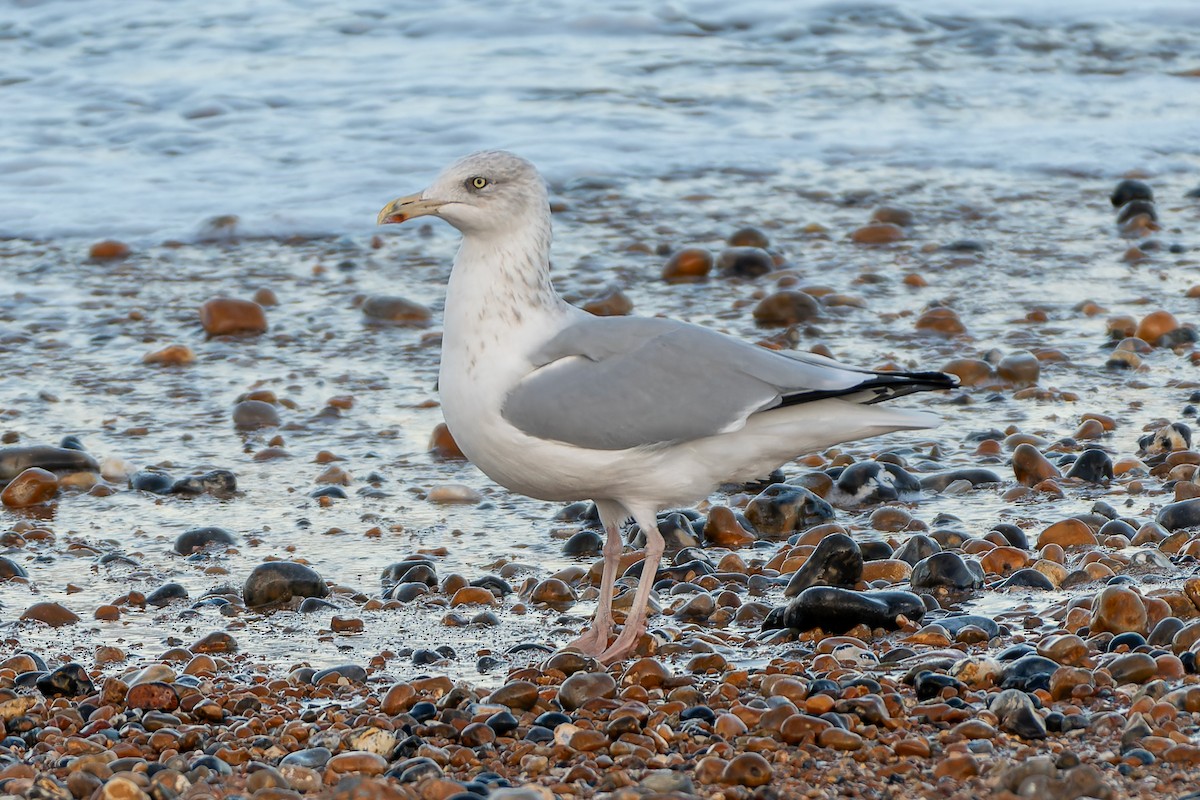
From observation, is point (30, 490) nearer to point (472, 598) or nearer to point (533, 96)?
point (472, 598)

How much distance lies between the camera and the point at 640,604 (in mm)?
5062

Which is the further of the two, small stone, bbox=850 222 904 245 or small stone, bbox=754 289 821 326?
small stone, bbox=850 222 904 245

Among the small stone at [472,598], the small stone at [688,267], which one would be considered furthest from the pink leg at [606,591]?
the small stone at [688,267]

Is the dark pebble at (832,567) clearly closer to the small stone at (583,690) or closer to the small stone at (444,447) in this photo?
the small stone at (583,690)

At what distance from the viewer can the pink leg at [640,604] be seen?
4922mm

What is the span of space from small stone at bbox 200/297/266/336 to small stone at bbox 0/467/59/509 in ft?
7.70

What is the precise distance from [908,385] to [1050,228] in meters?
6.24

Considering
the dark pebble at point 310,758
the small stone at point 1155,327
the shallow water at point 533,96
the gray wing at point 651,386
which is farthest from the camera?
the shallow water at point 533,96

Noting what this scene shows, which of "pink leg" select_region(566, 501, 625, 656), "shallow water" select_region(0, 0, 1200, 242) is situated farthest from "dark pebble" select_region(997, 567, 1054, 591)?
"shallow water" select_region(0, 0, 1200, 242)

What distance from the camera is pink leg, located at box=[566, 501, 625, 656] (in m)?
5.04

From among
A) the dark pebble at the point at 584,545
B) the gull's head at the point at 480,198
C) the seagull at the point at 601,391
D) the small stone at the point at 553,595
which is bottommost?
the dark pebble at the point at 584,545

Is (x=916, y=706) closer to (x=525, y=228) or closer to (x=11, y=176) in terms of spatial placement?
(x=525, y=228)

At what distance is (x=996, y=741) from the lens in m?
4.05

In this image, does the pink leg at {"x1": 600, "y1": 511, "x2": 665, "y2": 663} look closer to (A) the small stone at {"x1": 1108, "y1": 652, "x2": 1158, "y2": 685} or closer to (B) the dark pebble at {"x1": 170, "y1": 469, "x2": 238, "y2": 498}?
(A) the small stone at {"x1": 1108, "y1": 652, "x2": 1158, "y2": 685}
